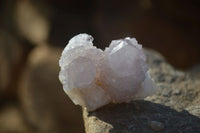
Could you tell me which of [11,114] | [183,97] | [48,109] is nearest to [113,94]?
[183,97]

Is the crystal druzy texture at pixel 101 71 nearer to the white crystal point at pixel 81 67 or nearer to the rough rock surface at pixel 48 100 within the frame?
the white crystal point at pixel 81 67

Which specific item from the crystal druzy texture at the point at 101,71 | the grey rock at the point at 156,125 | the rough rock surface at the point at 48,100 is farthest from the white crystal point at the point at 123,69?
the rough rock surface at the point at 48,100

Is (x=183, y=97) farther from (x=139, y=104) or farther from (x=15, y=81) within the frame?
(x=15, y=81)

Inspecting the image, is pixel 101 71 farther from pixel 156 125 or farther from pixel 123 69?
pixel 156 125

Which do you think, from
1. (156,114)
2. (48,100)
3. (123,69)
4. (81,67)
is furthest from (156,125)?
(48,100)

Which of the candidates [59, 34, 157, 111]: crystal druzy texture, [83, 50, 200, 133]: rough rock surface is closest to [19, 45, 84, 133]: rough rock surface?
[83, 50, 200, 133]: rough rock surface

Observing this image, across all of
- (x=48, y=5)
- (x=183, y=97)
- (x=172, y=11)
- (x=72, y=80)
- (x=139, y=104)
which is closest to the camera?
(x=72, y=80)
